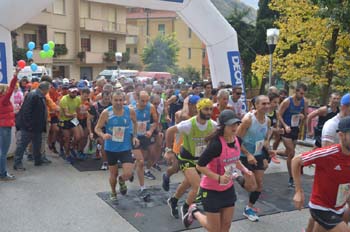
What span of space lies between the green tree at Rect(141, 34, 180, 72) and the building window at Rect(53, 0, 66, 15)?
12.8 meters

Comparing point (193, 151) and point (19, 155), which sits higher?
point (193, 151)

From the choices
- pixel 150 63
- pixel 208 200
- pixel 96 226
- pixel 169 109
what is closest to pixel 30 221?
pixel 96 226

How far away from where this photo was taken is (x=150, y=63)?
4784 centimetres

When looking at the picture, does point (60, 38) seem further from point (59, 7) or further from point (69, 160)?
point (69, 160)

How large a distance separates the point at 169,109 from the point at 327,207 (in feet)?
22.6

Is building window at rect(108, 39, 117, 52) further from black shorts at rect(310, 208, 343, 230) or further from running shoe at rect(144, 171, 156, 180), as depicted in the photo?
black shorts at rect(310, 208, 343, 230)

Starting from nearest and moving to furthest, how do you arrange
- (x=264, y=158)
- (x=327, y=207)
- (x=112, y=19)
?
(x=327, y=207)
(x=264, y=158)
(x=112, y=19)

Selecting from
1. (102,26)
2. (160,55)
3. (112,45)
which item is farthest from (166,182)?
(160,55)

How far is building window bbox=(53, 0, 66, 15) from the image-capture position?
118 ft

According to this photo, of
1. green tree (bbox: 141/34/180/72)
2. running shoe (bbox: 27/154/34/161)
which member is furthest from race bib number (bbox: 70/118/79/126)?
green tree (bbox: 141/34/180/72)

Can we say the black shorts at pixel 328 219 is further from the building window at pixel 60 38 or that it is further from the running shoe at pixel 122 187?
the building window at pixel 60 38

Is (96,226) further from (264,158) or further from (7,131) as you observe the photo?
(7,131)

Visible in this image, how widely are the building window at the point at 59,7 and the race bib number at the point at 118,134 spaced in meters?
33.0

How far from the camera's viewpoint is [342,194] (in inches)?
142
